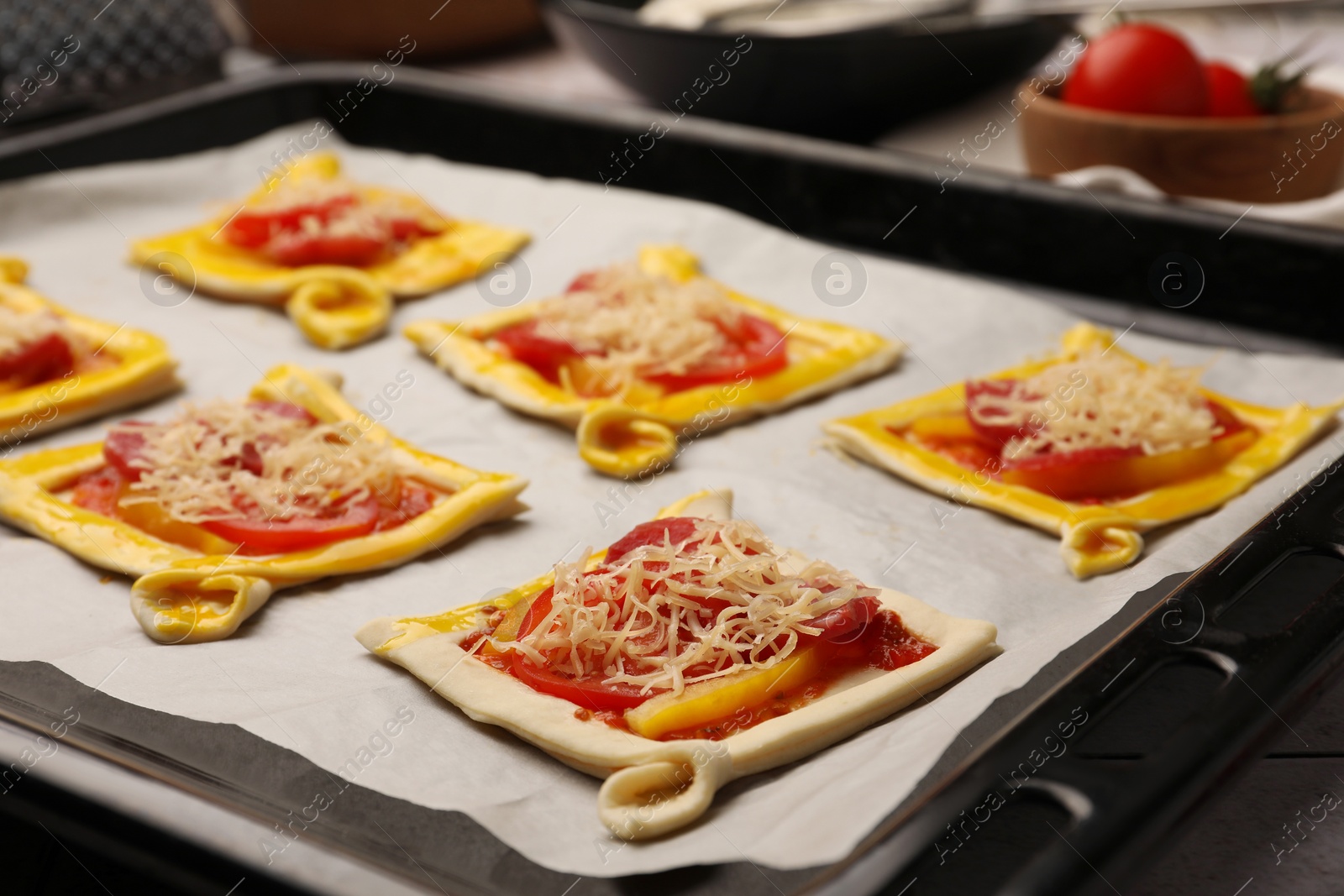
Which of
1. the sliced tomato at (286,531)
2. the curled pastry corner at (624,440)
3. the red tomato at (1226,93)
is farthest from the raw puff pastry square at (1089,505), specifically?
the red tomato at (1226,93)

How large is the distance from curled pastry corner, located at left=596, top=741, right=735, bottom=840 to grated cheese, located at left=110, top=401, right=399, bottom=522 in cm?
96

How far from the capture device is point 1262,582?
176 cm

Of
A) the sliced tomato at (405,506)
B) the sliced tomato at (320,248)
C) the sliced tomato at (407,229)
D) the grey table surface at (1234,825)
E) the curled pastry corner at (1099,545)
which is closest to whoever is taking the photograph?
the grey table surface at (1234,825)

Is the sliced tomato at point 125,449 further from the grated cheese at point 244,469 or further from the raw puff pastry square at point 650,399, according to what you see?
the raw puff pastry square at point 650,399

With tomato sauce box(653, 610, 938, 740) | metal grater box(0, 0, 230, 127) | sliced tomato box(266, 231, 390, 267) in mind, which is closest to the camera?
tomato sauce box(653, 610, 938, 740)

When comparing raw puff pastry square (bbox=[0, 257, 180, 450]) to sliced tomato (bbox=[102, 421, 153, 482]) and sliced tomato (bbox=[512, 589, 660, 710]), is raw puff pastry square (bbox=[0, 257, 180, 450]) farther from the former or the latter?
sliced tomato (bbox=[512, 589, 660, 710])

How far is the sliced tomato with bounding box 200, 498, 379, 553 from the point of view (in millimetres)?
2275

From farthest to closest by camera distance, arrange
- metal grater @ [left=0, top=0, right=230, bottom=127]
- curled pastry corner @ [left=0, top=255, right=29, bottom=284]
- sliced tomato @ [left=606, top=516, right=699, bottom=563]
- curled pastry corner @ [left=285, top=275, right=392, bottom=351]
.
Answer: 1. metal grater @ [left=0, top=0, right=230, bottom=127]
2. curled pastry corner @ [left=0, top=255, right=29, bottom=284]
3. curled pastry corner @ [left=285, top=275, right=392, bottom=351]
4. sliced tomato @ [left=606, top=516, right=699, bottom=563]

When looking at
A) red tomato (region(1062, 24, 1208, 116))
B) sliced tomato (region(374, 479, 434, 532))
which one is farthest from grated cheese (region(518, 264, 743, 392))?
red tomato (region(1062, 24, 1208, 116))

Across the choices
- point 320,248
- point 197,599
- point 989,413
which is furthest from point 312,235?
point 989,413

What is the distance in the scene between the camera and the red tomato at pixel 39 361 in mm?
2812

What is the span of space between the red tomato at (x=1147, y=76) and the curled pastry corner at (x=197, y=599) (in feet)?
8.23

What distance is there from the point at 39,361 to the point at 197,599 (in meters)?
1.05

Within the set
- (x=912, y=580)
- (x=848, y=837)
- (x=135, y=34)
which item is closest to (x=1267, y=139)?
(x=912, y=580)
